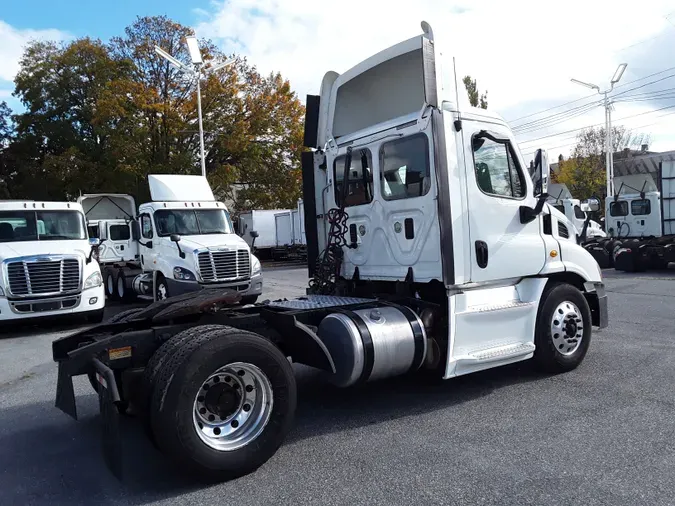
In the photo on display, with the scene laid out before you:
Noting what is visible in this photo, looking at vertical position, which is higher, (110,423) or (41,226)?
(41,226)

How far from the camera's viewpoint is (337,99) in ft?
22.9

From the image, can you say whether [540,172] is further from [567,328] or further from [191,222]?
[191,222]

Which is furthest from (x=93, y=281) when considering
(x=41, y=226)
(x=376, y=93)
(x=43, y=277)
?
(x=376, y=93)

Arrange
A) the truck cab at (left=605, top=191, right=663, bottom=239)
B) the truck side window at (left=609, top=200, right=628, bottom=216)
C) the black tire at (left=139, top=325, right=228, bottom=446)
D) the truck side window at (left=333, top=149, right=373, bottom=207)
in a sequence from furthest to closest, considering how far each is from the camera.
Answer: the truck side window at (left=609, top=200, right=628, bottom=216), the truck cab at (left=605, top=191, right=663, bottom=239), the truck side window at (left=333, top=149, right=373, bottom=207), the black tire at (left=139, top=325, right=228, bottom=446)

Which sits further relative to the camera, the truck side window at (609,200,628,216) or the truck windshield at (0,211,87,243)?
the truck side window at (609,200,628,216)

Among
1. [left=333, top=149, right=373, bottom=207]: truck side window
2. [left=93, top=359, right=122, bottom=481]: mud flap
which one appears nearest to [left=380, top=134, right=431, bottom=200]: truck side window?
[left=333, top=149, right=373, bottom=207]: truck side window

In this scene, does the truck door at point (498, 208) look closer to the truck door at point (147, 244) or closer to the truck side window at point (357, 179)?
the truck side window at point (357, 179)

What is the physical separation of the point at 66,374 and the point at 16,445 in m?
1.15

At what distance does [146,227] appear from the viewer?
47.2 feet

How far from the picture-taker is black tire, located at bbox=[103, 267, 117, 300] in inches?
670

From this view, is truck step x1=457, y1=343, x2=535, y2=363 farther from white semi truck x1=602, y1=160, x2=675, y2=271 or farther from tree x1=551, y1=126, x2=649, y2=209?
tree x1=551, y1=126, x2=649, y2=209

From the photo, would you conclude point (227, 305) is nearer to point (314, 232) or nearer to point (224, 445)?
point (224, 445)

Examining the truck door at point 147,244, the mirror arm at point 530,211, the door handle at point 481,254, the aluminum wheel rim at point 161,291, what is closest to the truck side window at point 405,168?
the door handle at point 481,254

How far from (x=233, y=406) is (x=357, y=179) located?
3.21 meters
